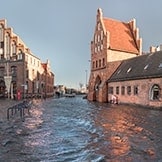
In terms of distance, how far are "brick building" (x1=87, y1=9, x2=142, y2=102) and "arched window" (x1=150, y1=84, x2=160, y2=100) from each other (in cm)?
1762

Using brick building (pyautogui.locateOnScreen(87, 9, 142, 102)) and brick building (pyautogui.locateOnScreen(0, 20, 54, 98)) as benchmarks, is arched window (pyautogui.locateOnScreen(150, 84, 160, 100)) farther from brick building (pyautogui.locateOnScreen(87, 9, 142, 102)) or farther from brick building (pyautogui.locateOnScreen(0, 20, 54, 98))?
brick building (pyautogui.locateOnScreen(0, 20, 54, 98))

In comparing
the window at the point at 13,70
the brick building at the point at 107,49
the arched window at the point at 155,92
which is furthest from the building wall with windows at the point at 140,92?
the window at the point at 13,70

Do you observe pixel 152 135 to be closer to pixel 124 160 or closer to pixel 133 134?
pixel 133 134

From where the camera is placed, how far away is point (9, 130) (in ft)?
51.5

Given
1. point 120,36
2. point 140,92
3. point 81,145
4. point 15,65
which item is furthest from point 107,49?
point 81,145

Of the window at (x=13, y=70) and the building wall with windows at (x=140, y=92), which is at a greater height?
the window at (x=13, y=70)

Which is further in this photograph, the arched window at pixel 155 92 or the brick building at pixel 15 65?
the brick building at pixel 15 65

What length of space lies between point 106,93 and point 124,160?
148 ft

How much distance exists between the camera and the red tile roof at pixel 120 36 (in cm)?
5785

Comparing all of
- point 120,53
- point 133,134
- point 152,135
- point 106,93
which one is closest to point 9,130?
point 133,134

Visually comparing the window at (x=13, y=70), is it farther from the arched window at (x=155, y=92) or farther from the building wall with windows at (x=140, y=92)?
the arched window at (x=155, y=92)

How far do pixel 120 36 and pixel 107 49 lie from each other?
710 cm

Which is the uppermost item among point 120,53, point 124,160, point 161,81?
point 120,53

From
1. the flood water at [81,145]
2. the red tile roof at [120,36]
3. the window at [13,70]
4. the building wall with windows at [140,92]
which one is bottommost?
the flood water at [81,145]
